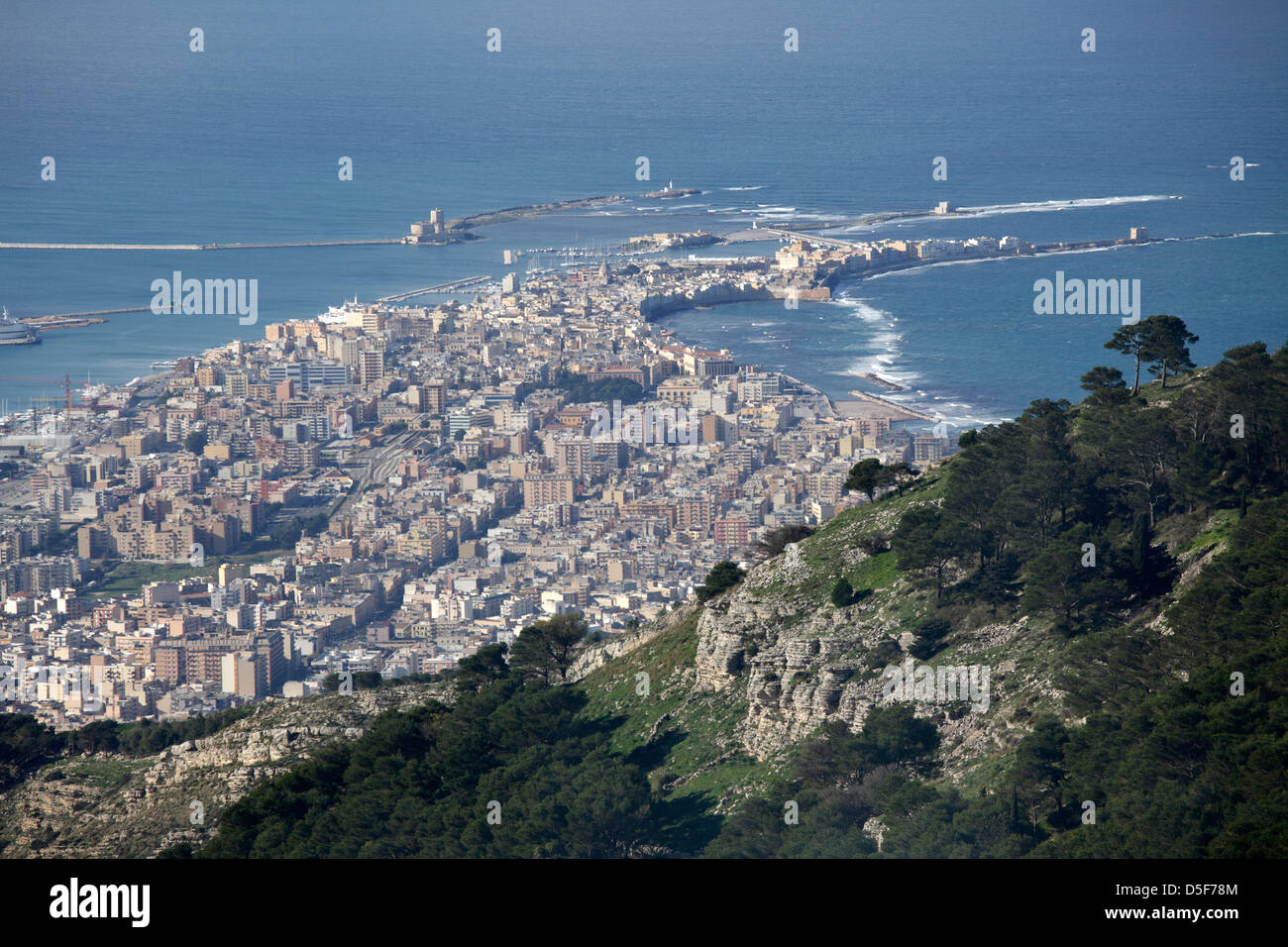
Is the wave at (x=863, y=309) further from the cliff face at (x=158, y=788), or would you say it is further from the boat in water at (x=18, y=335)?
the cliff face at (x=158, y=788)

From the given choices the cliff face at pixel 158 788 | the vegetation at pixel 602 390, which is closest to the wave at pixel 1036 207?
the vegetation at pixel 602 390

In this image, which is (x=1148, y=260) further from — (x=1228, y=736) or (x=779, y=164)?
(x=1228, y=736)

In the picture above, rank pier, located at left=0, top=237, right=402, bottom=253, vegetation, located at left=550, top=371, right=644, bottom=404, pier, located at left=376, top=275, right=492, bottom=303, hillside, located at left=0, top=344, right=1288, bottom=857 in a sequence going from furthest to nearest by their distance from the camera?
pier, located at left=0, top=237, right=402, bottom=253, pier, located at left=376, top=275, right=492, bottom=303, vegetation, located at left=550, top=371, right=644, bottom=404, hillside, located at left=0, top=344, right=1288, bottom=857

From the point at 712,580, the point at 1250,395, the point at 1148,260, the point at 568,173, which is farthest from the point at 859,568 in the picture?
the point at 568,173

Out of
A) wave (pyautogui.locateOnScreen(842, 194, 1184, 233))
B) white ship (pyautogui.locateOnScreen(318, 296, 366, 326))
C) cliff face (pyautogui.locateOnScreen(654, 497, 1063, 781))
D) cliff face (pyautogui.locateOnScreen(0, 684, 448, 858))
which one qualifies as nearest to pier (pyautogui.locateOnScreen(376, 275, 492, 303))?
white ship (pyautogui.locateOnScreen(318, 296, 366, 326))

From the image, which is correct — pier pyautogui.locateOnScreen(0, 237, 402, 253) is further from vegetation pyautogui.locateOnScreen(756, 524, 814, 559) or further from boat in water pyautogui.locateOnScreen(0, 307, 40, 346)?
vegetation pyautogui.locateOnScreen(756, 524, 814, 559)
